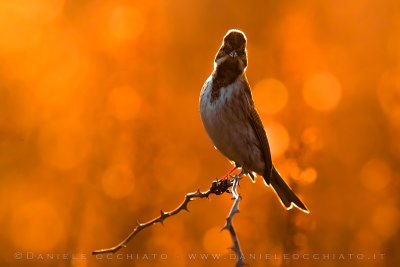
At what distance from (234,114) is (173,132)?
1140 millimetres

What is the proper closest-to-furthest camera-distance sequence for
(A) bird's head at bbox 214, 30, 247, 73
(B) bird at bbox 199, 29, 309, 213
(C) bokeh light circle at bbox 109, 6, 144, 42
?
(A) bird's head at bbox 214, 30, 247, 73
(B) bird at bbox 199, 29, 309, 213
(C) bokeh light circle at bbox 109, 6, 144, 42

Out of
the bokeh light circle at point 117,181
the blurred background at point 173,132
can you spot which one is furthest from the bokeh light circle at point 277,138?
→ the bokeh light circle at point 117,181

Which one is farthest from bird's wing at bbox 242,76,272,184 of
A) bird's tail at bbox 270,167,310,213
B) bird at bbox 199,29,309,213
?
Answer: bird's tail at bbox 270,167,310,213

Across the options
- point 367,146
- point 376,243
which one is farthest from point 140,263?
point 367,146

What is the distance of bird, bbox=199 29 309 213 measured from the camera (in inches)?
154

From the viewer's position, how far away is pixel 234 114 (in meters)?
4.23

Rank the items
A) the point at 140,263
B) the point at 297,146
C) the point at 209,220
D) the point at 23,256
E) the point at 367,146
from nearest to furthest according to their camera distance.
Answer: the point at 297,146
the point at 140,263
the point at 23,256
the point at 209,220
the point at 367,146

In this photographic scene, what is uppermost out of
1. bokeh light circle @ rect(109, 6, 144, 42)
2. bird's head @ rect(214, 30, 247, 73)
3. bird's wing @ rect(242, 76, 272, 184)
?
bokeh light circle @ rect(109, 6, 144, 42)

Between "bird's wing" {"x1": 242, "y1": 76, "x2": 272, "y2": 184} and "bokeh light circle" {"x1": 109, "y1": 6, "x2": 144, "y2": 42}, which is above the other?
"bokeh light circle" {"x1": 109, "y1": 6, "x2": 144, "y2": 42}

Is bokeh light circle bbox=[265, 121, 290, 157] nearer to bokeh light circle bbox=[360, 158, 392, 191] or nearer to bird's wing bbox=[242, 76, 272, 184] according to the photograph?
bird's wing bbox=[242, 76, 272, 184]

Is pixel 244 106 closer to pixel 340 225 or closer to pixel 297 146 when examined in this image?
pixel 297 146

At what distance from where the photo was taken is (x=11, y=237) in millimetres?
5004

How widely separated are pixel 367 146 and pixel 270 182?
1438mm

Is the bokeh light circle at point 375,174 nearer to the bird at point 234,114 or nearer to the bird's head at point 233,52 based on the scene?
the bird at point 234,114
